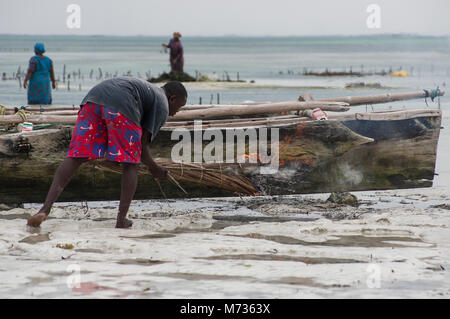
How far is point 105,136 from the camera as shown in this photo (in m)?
4.86

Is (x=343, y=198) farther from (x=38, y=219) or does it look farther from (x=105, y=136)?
(x=38, y=219)

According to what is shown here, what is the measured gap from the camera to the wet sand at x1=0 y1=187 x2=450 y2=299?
11.6ft

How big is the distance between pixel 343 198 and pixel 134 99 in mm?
2747

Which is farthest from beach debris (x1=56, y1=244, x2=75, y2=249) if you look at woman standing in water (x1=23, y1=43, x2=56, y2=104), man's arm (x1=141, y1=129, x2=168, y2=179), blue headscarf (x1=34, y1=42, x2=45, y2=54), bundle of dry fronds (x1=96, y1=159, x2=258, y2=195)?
woman standing in water (x1=23, y1=43, x2=56, y2=104)

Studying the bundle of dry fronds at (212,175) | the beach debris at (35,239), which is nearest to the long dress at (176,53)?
the bundle of dry fronds at (212,175)

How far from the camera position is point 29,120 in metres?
6.00

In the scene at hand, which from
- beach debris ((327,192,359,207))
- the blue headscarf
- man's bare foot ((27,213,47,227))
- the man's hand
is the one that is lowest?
beach debris ((327,192,359,207))

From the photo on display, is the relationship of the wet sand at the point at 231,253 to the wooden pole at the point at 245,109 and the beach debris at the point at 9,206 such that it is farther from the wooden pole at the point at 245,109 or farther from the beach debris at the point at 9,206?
the wooden pole at the point at 245,109

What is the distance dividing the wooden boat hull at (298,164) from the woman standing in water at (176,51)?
10812 millimetres

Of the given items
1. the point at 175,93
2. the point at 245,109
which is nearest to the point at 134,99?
the point at 175,93

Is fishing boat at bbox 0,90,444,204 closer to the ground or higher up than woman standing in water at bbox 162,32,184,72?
closer to the ground

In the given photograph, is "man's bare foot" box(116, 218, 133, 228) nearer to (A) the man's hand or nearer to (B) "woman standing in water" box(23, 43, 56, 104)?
(A) the man's hand

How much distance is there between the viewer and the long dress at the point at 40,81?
1030 centimetres

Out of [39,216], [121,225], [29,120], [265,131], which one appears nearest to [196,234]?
[121,225]
